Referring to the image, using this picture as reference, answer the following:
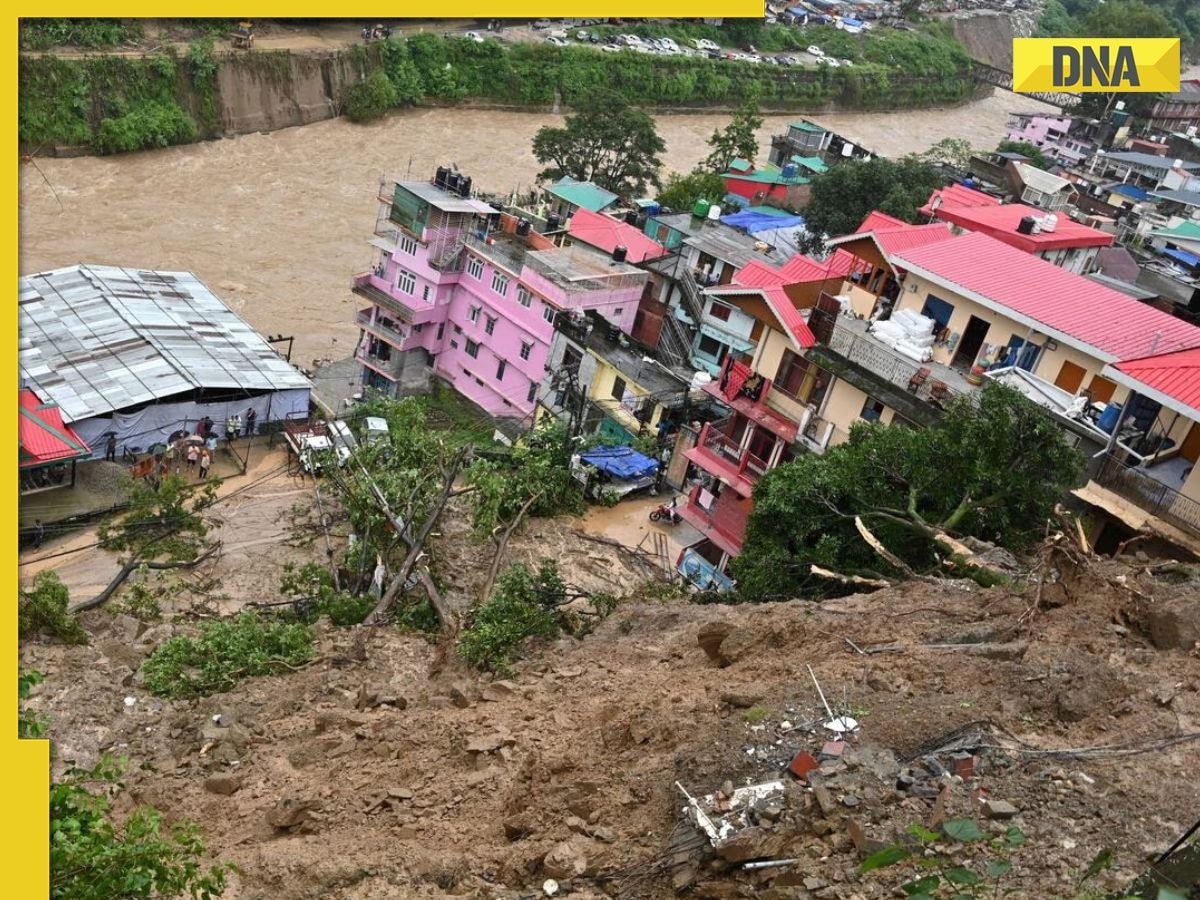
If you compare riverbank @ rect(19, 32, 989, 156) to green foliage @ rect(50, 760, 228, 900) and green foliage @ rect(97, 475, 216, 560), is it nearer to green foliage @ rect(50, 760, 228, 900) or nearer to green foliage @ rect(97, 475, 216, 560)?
green foliage @ rect(97, 475, 216, 560)

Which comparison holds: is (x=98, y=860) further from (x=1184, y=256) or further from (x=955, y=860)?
(x=1184, y=256)

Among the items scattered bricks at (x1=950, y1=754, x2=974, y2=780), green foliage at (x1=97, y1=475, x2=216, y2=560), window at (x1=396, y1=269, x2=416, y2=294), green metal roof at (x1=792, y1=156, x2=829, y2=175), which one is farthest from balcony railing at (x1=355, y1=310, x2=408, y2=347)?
green metal roof at (x1=792, y1=156, x2=829, y2=175)

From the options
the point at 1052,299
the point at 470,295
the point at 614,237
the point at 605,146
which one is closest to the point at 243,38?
the point at 605,146

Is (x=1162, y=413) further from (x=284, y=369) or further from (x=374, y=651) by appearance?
(x=284, y=369)

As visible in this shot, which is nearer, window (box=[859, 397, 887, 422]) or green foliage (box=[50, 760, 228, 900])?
green foliage (box=[50, 760, 228, 900])

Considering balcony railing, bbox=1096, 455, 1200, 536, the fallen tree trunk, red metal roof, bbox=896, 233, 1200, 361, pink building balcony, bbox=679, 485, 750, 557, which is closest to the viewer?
balcony railing, bbox=1096, 455, 1200, 536

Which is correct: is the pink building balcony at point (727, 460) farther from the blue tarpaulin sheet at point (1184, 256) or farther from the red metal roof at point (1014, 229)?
the blue tarpaulin sheet at point (1184, 256)

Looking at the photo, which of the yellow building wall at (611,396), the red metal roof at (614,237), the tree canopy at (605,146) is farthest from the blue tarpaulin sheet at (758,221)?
the yellow building wall at (611,396)
